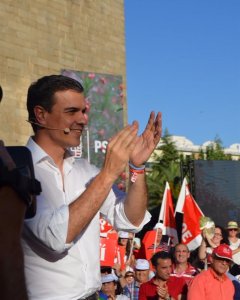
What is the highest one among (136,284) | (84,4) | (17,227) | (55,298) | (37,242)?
(84,4)

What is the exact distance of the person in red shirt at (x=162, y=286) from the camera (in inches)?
270

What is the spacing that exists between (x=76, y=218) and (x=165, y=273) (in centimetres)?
479

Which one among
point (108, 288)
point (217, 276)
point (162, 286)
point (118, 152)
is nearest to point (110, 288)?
point (108, 288)

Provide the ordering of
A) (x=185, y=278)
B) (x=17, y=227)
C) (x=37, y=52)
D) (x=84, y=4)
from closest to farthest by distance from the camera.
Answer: (x=17, y=227), (x=185, y=278), (x=37, y=52), (x=84, y=4)

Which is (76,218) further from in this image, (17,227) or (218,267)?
(218,267)

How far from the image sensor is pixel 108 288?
744cm

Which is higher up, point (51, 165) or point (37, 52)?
point (37, 52)

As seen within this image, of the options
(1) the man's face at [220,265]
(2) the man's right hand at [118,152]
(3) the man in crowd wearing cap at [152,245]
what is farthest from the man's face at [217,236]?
(2) the man's right hand at [118,152]

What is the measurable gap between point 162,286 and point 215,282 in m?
0.60

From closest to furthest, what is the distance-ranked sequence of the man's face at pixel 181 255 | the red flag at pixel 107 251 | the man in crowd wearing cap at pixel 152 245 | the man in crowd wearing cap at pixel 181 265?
1. the man in crowd wearing cap at pixel 181 265
2. the man's face at pixel 181 255
3. the red flag at pixel 107 251
4. the man in crowd wearing cap at pixel 152 245

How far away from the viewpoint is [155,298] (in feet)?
22.5

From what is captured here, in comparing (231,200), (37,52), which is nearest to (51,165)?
(231,200)

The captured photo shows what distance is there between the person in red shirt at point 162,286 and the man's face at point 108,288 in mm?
523

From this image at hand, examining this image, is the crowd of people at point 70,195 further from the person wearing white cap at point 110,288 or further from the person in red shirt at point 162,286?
the person wearing white cap at point 110,288
